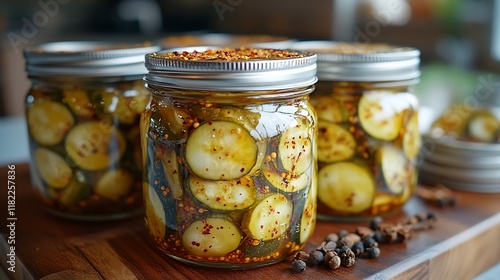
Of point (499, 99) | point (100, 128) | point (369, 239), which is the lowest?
point (499, 99)

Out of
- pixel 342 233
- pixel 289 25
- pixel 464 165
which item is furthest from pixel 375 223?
pixel 289 25

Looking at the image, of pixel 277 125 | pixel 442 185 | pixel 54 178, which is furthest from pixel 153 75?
pixel 442 185

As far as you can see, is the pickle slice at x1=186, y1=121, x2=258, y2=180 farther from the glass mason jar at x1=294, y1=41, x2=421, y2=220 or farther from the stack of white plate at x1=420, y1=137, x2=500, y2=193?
the stack of white plate at x1=420, y1=137, x2=500, y2=193

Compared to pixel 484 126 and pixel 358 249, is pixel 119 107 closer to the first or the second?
pixel 358 249

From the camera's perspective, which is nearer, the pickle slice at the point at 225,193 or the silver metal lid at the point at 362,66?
the pickle slice at the point at 225,193

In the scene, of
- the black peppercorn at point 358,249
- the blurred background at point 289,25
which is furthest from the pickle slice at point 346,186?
the blurred background at point 289,25

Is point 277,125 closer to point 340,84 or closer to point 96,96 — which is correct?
point 340,84

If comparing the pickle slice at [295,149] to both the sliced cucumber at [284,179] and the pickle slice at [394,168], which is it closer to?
the sliced cucumber at [284,179]
